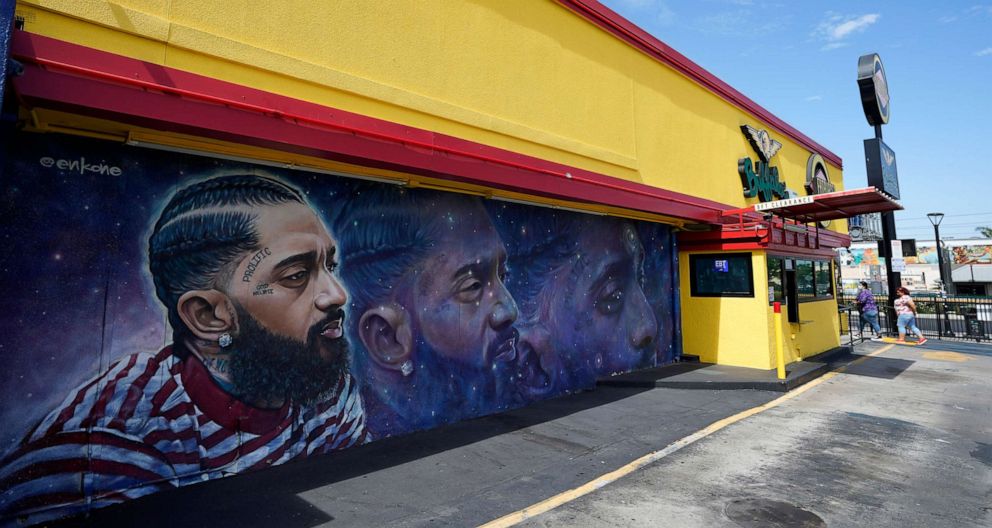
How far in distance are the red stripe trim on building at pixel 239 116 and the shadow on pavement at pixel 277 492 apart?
3057 mm

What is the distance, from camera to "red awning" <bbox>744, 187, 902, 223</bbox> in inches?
343

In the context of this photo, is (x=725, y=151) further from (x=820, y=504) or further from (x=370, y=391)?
(x=370, y=391)

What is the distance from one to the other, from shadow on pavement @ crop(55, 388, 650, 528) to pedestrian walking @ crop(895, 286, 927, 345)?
603 inches

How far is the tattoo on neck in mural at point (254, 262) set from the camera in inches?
194

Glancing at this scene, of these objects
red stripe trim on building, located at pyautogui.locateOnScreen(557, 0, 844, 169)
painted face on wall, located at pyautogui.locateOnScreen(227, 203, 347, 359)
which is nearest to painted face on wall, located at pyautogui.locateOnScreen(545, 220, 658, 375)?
red stripe trim on building, located at pyautogui.locateOnScreen(557, 0, 844, 169)

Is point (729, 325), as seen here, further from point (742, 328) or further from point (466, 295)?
point (466, 295)

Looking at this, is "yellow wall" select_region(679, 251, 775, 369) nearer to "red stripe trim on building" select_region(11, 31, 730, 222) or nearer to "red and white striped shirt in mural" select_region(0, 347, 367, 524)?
"red stripe trim on building" select_region(11, 31, 730, 222)

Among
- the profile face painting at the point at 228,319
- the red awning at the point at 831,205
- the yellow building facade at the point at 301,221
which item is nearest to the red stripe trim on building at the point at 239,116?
the yellow building facade at the point at 301,221

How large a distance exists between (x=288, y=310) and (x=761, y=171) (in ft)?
41.9

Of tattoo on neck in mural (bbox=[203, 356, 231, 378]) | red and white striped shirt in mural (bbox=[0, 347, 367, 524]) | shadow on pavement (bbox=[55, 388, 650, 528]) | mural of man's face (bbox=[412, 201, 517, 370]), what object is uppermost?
mural of man's face (bbox=[412, 201, 517, 370])

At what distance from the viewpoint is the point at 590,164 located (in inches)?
330

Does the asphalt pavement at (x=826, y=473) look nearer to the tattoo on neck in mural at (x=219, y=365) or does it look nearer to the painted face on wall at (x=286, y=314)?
the painted face on wall at (x=286, y=314)

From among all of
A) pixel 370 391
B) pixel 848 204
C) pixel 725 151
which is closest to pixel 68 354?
pixel 370 391

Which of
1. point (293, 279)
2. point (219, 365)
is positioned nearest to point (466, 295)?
point (293, 279)
